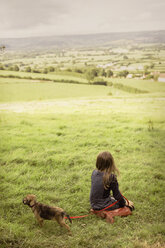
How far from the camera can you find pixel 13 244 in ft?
9.70

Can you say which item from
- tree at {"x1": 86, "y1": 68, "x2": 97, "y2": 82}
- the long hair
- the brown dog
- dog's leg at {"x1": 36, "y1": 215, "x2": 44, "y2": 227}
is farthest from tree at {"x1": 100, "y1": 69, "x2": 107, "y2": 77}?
dog's leg at {"x1": 36, "y1": 215, "x2": 44, "y2": 227}

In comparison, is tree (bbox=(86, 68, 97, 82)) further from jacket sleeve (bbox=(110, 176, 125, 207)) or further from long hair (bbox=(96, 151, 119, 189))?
jacket sleeve (bbox=(110, 176, 125, 207))

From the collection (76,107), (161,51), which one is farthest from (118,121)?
(161,51)

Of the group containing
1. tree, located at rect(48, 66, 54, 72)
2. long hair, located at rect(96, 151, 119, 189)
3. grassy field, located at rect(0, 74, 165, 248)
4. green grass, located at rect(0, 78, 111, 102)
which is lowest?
grassy field, located at rect(0, 74, 165, 248)

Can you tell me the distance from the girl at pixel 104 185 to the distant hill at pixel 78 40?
5970 millimetres

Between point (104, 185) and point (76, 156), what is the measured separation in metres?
2.40

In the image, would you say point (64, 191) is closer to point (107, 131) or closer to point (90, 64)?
point (107, 131)

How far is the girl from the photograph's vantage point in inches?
138

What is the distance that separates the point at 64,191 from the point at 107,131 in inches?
146

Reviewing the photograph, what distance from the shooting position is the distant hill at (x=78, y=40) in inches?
307

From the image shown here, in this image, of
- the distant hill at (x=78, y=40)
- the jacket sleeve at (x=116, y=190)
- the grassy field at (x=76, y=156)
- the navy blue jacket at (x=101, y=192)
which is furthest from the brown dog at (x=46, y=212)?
the distant hill at (x=78, y=40)

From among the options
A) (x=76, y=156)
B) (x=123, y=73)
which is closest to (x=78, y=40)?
(x=123, y=73)

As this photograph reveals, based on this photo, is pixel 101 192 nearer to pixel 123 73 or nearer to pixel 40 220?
pixel 40 220

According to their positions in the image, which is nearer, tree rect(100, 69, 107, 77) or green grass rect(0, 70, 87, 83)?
tree rect(100, 69, 107, 77)
